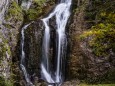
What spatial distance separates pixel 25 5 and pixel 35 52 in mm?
5553

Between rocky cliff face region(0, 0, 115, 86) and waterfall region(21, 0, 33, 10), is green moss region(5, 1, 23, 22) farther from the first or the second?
waterfall region(21, 0, 33, 10)

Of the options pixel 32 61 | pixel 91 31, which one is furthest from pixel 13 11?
pixel 91 31

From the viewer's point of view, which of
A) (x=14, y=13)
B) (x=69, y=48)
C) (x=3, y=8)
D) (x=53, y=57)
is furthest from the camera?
(x=14, y=13)

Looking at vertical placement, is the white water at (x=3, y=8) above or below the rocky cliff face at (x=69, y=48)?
above

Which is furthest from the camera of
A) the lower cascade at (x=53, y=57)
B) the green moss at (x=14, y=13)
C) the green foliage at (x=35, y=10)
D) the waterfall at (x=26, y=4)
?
the waterfall at (x=26, y=4)

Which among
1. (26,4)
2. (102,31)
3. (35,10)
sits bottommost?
(102,31)

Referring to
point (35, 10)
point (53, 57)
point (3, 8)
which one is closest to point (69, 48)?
point (53, 57)

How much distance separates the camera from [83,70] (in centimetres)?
1709

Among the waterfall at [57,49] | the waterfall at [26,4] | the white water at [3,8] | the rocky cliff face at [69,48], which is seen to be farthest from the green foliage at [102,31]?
the waterfall at [26,4]

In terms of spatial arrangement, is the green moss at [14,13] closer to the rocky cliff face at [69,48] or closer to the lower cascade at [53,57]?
the rocky cliff face at [69,48]

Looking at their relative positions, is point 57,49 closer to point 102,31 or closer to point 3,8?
point 102,31

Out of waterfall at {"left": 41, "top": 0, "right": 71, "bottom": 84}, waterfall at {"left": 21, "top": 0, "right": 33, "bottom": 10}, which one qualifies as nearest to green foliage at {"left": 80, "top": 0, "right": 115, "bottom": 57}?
waterfall at {"left": 41, "top": 0, "right": 71, "bottom": 84}

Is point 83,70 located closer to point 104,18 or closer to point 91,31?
point 91,31

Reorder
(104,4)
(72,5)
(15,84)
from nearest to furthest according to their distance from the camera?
(15,84)
(104,4)
(72,5)
